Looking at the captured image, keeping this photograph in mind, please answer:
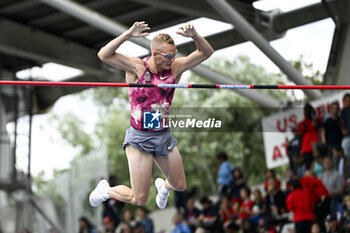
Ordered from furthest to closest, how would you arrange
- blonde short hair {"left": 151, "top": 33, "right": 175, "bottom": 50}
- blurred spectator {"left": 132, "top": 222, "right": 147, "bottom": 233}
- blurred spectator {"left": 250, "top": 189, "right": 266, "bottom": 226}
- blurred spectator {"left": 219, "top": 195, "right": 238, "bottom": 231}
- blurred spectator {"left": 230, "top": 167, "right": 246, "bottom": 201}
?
blurred spectator {"left": 132, "top": 222, "right": 147, "bottom": 233} → blurred spectator {"left": 230, "top": 167, "right": 246, "bottom": 201} → blurred spectator {"left": 219, "top": 195, "right": 238, "bottom": 231} → blurred spectator {"left": 250, "top": 189, "right": 266, "bottom": 226} → blonde short hair {"left": 151, "top": 33, "right": 175, "bottom": 50}

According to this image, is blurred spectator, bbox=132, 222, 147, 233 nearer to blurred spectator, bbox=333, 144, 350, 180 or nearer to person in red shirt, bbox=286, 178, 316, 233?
person in red shirt, bbox=286, 178, 316, 233

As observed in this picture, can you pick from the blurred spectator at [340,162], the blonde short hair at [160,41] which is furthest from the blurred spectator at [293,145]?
the blonde short hair at [160,41]

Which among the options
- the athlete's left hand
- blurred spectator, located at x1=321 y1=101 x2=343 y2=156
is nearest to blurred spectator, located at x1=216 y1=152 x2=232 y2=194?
blurred spectator, located at x1=321 y1=101 x2=343 y2=156

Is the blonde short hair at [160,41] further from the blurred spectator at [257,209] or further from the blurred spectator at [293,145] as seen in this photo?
the blurred spectator at [257,209]

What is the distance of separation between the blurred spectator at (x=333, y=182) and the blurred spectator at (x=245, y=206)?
6.99 feet

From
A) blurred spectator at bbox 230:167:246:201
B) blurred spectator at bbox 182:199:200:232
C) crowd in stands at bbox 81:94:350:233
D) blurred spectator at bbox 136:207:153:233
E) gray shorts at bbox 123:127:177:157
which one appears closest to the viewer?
gray shorts at bbox 123:127:177:157

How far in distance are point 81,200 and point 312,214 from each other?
7812 mm

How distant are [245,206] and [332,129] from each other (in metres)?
3.26

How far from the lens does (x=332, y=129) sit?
1138cm

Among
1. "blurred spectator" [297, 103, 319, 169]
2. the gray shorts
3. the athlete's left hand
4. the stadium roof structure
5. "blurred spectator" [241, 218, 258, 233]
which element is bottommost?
"blurred spectator" [241, 218, 258, 233]

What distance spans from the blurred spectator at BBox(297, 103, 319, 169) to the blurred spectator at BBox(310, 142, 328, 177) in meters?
0.07

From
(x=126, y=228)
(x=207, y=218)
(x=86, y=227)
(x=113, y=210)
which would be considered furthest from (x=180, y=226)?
(x=86, y=227)

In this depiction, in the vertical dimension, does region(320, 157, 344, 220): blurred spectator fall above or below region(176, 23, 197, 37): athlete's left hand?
below

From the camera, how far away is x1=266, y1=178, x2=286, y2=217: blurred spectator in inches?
518
